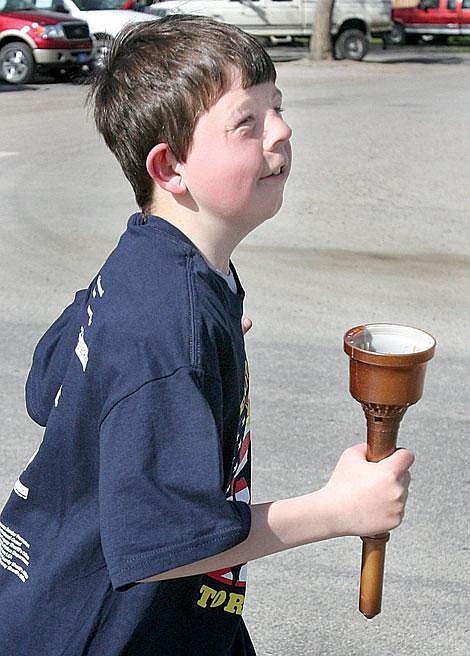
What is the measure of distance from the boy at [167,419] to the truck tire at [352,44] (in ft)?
83.8

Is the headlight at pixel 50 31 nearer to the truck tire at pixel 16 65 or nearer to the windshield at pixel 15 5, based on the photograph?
the truck tire at pixel 16 65

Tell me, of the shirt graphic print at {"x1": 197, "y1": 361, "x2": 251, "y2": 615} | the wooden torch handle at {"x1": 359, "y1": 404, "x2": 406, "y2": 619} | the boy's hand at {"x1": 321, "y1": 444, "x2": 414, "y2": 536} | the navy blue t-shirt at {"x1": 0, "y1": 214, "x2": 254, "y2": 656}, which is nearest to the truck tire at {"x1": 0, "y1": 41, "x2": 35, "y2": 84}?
the navy blue t-shirt at {"x1": 0, "y1": 214, "x2": 254, "y2": 656}

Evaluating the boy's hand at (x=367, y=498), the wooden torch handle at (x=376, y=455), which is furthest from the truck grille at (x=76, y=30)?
the boy's hand at (x=367, y=498)

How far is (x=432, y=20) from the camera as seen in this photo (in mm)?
32438

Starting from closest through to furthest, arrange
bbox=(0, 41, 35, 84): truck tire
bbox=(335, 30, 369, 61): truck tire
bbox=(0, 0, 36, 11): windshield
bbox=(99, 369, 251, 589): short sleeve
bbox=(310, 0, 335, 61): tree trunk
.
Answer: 1. bbox=(99, 369, 251, 589): short sleeve
2. bbox=(0, 41, 35, 84): truck tire
3. bbox=(0, 0, 36, 11): windshield
4. bbox=(310, 0, 335, 61): tree trunk
5. bbox=(335, 30, 369, 61): truck tire

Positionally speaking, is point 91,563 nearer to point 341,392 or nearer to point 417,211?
point 341,392

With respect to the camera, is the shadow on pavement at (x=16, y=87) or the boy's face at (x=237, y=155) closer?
the boy's face at (x=237, y=155)

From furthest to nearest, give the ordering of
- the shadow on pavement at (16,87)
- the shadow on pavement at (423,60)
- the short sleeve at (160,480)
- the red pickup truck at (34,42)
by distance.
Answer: the shadow on pavement at (423,60)
the red pickup truck at (34,42)
the shadow on pavement at (16,87)
the short sleeve at (160,480)

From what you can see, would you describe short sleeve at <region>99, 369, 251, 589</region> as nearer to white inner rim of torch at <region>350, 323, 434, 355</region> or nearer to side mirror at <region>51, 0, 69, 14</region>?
white inner rim of torch at <region>350, 323, 434, 355</region>

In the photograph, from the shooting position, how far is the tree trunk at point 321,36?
26.1 meters

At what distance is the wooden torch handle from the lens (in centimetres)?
191

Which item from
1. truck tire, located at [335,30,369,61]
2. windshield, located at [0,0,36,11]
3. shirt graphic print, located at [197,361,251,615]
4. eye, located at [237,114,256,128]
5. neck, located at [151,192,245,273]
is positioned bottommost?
truck tire, located at [335,30,369,61]

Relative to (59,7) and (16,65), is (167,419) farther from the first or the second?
(59,7)

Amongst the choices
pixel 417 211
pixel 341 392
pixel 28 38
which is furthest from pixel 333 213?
pixel 28 38
